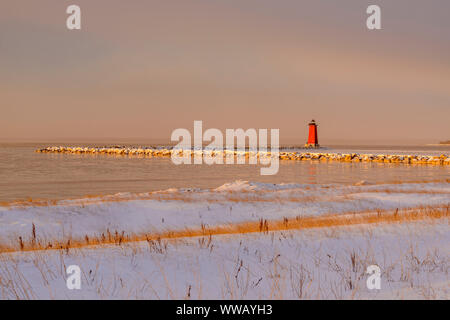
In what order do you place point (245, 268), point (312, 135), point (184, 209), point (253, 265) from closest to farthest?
point (245, 268)
point (253, 265)
point (184, 209)
point (312, 135)

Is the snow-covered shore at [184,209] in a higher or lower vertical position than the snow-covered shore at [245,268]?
lower

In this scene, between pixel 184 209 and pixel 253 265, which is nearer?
pixel 253 265

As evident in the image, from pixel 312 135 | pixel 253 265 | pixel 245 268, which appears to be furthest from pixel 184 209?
pixel 312 135

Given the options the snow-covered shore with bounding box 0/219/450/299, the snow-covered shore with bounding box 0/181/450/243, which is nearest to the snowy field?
the snow-covered shore with bounding box 0/219/450/299

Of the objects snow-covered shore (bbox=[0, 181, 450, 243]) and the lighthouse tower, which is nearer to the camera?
snow-covered shore (bbox=[0, 181, 450, 243])

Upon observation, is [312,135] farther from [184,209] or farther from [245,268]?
[245,268]

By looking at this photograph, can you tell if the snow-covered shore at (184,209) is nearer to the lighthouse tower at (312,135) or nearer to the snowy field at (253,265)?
the snowy field at (253,265)

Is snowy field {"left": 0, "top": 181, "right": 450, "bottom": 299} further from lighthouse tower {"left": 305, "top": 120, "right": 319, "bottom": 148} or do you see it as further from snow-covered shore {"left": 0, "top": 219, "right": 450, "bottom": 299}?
lighthouse tower {"left": 305, "top": 120, "right": 319, "bottom": 148}

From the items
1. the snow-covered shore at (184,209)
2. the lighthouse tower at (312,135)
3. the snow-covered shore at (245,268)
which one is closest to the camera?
the snow-covered shore at (245,268)

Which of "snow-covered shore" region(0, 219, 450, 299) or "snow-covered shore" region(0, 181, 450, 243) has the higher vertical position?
"snow-covered shore" region(0, 219, 450, 299)

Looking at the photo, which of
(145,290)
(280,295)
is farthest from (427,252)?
(145,290)

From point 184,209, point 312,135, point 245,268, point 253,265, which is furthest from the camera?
point 312,135

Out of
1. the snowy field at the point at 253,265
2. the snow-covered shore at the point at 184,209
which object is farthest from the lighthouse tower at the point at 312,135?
the snowy field at the point at 253,265

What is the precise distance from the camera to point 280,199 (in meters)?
16.5
